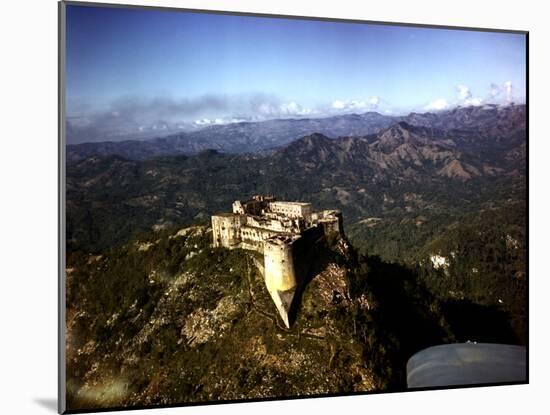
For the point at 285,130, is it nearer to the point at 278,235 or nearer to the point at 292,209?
the point at 292,209

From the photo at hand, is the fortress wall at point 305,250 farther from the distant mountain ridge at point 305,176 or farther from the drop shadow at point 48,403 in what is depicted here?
the drop shadow at point 48,403

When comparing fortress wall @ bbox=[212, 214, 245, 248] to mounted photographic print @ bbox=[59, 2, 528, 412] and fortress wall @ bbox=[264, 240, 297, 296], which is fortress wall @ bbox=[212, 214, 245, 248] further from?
fortress wall @ bbox=[264, 240, 297, 296]

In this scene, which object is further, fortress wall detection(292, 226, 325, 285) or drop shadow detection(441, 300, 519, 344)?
drop shadow detection(441, 300, 519, 344)

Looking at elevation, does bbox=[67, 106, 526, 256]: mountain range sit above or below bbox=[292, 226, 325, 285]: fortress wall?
above

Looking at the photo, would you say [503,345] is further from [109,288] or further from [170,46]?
[170,46]

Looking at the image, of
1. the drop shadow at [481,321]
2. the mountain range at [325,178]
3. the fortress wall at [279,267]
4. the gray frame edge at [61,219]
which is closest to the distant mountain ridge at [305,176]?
the mountain range at [325,178]

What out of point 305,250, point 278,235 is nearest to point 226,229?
point 278,235

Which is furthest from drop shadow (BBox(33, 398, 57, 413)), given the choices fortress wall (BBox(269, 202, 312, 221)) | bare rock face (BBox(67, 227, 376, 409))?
fortress wall (BBox(269, 202, 312, 221))
